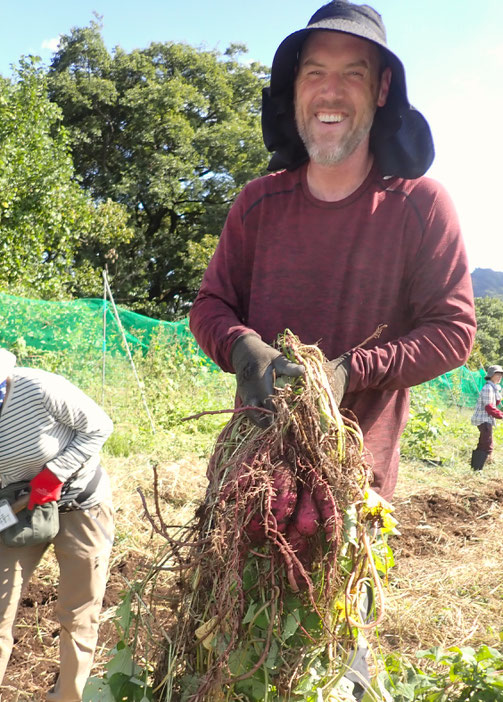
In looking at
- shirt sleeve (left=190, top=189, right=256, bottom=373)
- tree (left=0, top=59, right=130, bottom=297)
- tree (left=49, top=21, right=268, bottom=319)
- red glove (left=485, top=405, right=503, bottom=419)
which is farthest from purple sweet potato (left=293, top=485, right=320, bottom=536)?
tree (left=49, top=21, right=268, bottom=319)

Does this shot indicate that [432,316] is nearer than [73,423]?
Yes

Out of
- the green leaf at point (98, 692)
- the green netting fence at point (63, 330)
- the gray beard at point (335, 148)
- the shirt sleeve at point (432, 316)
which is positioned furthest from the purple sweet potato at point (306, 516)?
the green netting fence at point (63, 330)

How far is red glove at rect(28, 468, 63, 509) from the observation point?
8.69ft

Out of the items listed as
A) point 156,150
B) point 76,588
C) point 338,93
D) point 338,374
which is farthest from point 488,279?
point 338,374

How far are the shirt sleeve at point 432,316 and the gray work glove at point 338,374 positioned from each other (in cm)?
→ 2

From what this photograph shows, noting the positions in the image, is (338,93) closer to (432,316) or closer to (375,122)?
(375,122)

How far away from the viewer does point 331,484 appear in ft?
4.55

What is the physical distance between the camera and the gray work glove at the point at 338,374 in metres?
1.50

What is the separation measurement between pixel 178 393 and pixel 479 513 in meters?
3.84

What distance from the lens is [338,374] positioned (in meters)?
1.53

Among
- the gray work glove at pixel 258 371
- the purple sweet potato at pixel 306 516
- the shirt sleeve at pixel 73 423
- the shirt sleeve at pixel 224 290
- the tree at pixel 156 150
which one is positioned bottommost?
the shirt sleeve at pixel 73 423

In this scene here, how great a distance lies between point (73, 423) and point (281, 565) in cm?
166

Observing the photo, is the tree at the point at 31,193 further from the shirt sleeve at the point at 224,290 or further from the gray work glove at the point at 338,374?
the gray work glove at the point at 338,374

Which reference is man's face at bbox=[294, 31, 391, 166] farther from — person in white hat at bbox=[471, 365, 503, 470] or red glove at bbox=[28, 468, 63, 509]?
person in white hat at bbox=[471, 365, 503, 470]
